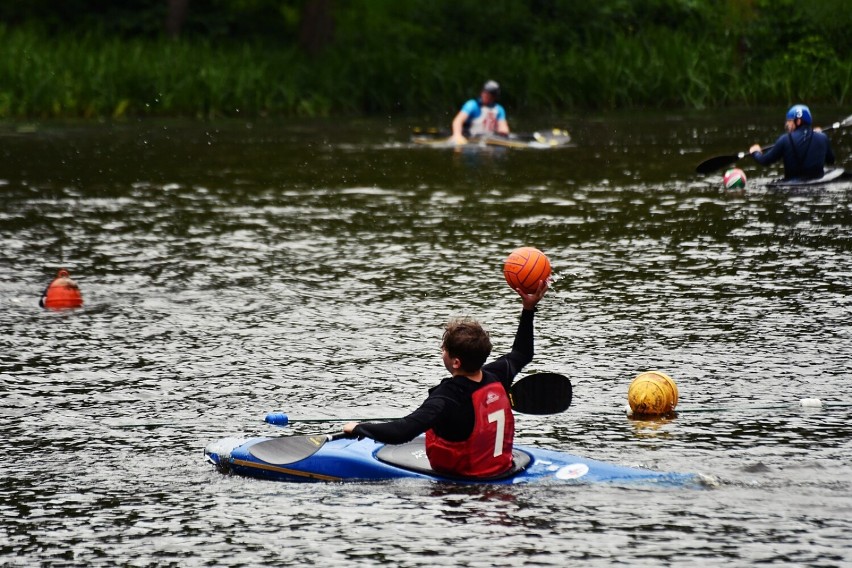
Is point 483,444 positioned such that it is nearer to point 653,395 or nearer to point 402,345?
point 653,395

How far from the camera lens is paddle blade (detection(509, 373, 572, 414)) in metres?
8.32

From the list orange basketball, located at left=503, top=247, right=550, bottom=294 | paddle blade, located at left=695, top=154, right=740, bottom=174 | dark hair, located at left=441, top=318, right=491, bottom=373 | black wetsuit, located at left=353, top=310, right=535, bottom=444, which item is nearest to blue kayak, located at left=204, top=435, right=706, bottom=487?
black wetsuit, located at left=353, top=310, right=535, bottom=444

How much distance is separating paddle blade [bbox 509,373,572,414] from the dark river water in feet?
1.48

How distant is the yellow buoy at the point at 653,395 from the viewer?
9312 millimetres

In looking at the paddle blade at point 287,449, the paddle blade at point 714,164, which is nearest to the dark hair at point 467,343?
the paddle blade at point 287,449

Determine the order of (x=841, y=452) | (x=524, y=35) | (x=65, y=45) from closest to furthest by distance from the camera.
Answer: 1. (x=841, y=452)
2. (x=65, y=45)
3. (x=524, y=35)

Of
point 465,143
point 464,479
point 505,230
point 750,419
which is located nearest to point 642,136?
point 465,143

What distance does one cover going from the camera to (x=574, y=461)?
26.1 feet

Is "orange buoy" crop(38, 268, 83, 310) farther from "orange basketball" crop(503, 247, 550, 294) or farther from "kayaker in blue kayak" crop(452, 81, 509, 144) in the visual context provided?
"kayaker in blue kayak" crop(452, 81, 509, 144)

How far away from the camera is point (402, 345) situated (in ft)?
37.5

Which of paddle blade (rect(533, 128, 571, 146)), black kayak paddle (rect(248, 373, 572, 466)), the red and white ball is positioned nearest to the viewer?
black kayak paddle (rect(248, 373, 572, 466))

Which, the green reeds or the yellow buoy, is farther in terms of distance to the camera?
the green reeds

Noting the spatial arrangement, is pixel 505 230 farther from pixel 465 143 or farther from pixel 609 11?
pixel 609 11

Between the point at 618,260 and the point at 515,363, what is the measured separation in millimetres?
6926
